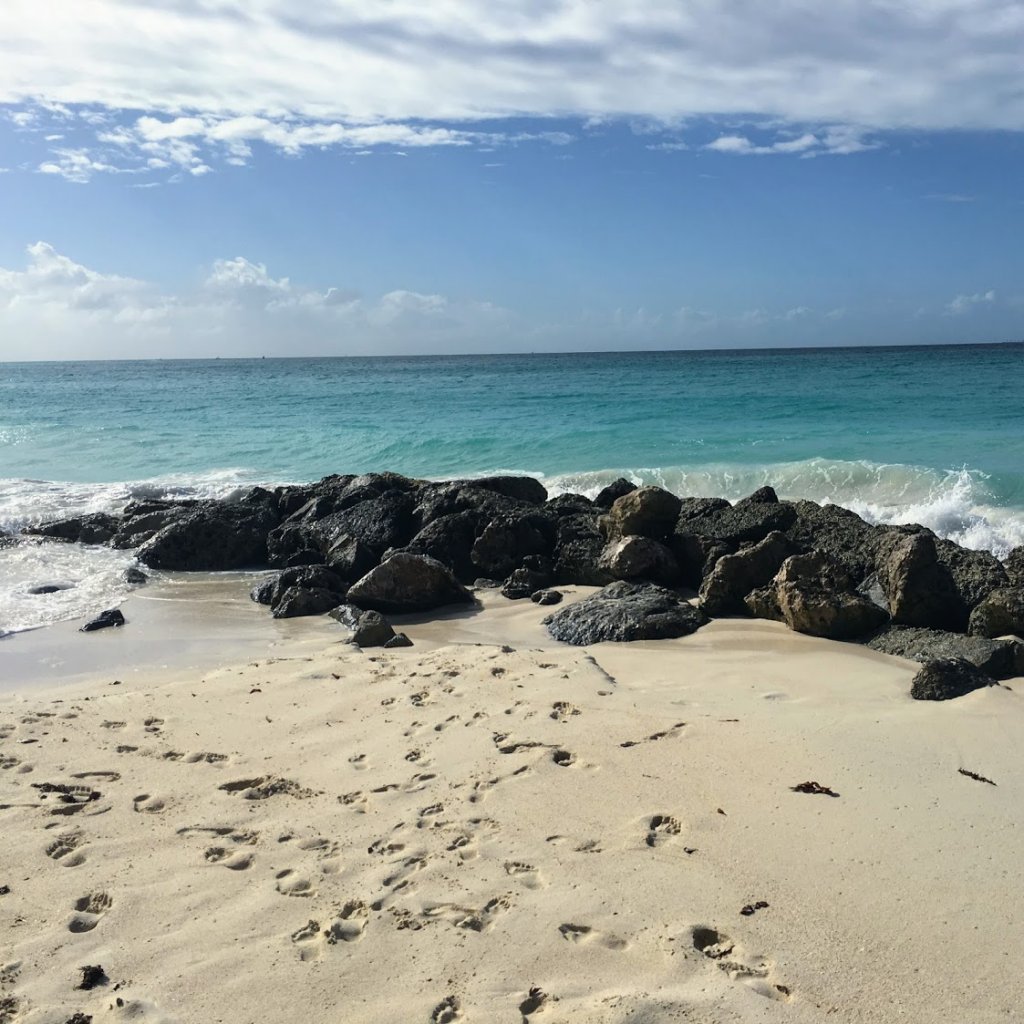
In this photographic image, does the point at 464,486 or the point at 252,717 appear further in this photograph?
the point at 464,486

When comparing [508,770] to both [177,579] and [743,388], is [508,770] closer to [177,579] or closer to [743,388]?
[177,579]

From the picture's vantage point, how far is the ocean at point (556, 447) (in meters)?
12.2

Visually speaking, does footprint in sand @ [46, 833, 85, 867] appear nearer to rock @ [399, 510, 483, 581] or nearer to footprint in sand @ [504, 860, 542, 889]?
footprint in sand @ [504, 860, 542, 889]

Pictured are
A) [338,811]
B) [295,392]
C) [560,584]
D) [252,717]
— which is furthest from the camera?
[295,392]

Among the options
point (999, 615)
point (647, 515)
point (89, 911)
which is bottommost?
point (89, 911)

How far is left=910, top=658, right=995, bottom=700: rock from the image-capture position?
5.46 meters

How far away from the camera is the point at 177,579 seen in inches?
411

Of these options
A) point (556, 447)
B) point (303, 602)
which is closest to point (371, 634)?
point (303, 602)

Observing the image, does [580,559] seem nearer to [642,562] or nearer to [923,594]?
[642,562]

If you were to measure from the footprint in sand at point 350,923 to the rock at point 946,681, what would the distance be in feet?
11.9

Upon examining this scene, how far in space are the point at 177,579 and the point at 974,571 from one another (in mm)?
7984

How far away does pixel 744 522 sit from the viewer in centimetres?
930

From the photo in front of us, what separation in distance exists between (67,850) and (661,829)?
245 cm

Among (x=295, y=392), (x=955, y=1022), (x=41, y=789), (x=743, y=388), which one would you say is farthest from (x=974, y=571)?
(x=295, y=392)
